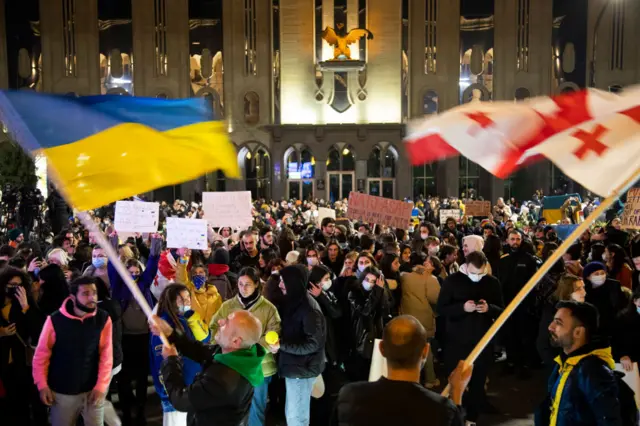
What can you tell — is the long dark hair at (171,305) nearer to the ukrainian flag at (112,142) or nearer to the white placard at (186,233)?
the ukrainian flag at (112,142)

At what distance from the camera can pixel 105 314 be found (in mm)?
5137

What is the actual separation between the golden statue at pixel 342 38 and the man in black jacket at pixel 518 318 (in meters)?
25.5

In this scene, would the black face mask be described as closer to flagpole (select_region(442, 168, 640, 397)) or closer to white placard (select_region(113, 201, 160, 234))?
flagpole (select_region(442, 168, 640, 397))

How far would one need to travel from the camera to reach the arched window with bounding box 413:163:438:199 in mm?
34188

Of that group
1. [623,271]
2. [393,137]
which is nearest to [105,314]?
[623,271]

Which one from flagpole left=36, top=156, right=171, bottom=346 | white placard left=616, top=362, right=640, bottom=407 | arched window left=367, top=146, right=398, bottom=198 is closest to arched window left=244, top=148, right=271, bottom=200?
arched window left=367, top=146, right=398, bottom=198

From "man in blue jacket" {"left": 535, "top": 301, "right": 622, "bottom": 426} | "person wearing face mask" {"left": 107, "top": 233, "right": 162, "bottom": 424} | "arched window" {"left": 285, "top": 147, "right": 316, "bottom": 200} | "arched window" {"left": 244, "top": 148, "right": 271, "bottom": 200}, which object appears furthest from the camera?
"arched window" {"left": 244, "top": 148, "right": 271, "bottom": 200}

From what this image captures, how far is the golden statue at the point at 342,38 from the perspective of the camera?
32.3 meters

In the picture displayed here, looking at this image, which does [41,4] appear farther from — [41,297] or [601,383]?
[601,383]

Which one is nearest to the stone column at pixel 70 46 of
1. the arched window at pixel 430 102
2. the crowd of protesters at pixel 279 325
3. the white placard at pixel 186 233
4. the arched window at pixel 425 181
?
the arched window at pixel 430 102

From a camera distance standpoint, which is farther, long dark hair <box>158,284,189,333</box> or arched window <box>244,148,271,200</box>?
arched window <box>244,148,271,200</box>

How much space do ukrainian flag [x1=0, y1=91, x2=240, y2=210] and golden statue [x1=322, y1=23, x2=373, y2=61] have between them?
2875 cm

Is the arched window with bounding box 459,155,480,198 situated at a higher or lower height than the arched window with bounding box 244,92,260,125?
lower

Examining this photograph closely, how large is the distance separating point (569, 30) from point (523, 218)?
61.0 feet
